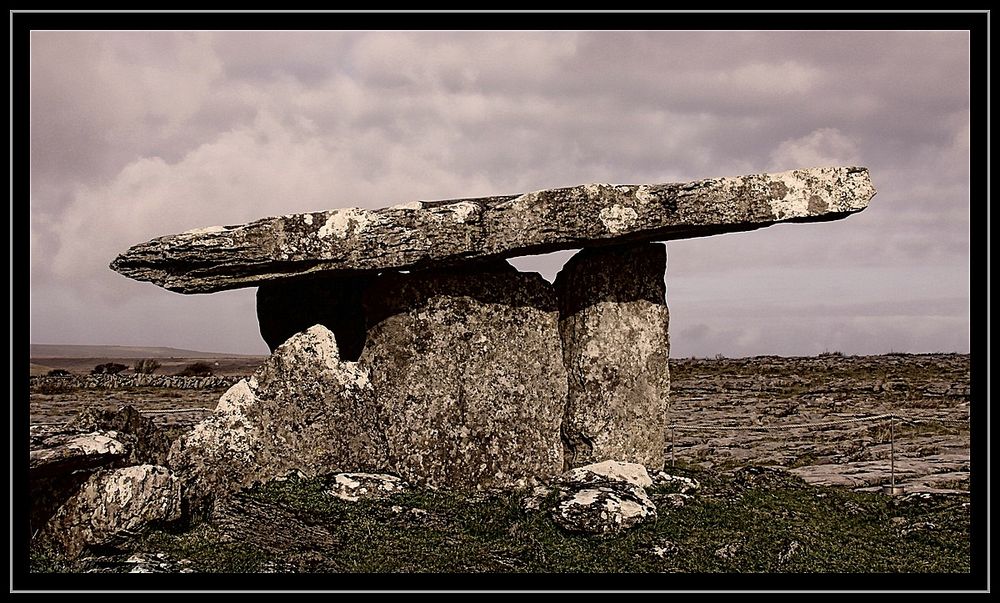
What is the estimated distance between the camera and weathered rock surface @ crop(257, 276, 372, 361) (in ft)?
53.2

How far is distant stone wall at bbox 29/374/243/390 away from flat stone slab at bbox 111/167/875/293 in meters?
27.3

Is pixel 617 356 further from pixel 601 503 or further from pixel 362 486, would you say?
pixel 362 486

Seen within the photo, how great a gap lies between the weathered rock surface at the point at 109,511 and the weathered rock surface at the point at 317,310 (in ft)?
17.7

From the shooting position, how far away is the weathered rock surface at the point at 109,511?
10656 mm

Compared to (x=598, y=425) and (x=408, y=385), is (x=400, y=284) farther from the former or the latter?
(x=598, y=425)

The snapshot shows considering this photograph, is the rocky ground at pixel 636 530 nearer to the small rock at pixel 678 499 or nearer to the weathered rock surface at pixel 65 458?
the small rock at pixel 678 499

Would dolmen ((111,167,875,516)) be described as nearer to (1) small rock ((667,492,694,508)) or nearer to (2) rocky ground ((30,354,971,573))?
(2) rocky ground ((30,354,971,573))

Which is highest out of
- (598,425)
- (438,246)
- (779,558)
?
(438,246)

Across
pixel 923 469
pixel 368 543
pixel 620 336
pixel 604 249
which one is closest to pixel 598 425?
pixel 620 336

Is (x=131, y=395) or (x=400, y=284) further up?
(x=400, y=284)

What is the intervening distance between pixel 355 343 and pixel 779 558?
25.5 feet

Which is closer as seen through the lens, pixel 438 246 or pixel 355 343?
pixel 438 246

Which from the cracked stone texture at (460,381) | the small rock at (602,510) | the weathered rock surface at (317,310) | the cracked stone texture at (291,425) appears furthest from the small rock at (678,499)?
the weathered rock surface at (317,310)

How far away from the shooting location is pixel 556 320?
15039 millimetres
